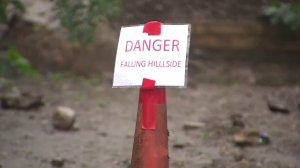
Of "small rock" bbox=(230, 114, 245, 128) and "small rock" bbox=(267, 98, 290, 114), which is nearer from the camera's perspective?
"small rock" bbox=(230, 114, 245, 128)

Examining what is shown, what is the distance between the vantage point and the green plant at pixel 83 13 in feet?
13.1

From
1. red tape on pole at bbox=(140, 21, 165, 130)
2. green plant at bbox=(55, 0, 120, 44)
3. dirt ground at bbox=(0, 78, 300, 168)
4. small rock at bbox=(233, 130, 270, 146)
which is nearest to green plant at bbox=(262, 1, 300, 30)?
dirt ground at bbox=(0, 78, 300, 168)

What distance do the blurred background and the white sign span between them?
3.59 feet

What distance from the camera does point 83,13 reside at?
4.15 m

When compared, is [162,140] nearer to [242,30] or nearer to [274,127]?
[274,127]

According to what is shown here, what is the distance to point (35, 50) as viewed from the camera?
617 centimetres

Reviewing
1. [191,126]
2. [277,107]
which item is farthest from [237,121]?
[277,107]

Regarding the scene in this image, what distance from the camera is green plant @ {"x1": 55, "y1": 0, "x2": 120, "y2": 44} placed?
4.01 metres

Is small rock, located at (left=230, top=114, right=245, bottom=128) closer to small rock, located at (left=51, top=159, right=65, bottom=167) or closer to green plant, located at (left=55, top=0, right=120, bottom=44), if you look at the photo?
green plant, located at (left=55, top=0, right=120, bottom=44)

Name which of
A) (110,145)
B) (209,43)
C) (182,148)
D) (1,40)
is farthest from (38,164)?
(209,43)

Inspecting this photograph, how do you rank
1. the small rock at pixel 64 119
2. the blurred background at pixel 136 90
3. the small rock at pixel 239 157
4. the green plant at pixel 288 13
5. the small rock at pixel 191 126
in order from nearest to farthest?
the small rock at pixel 239 157, the blurred background at pixel 136 90, the small rock at pixel 64 119, the small rock at pixel 191 126, the green plant at pixel 288 13

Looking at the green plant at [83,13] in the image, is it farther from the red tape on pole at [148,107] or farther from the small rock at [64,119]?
the red tape on pole at [148,107]

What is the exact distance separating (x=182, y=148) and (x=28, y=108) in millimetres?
1686

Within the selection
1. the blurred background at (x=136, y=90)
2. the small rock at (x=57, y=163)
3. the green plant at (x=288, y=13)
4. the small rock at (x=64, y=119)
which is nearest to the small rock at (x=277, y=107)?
the blurred background at (x=136, y=90)
